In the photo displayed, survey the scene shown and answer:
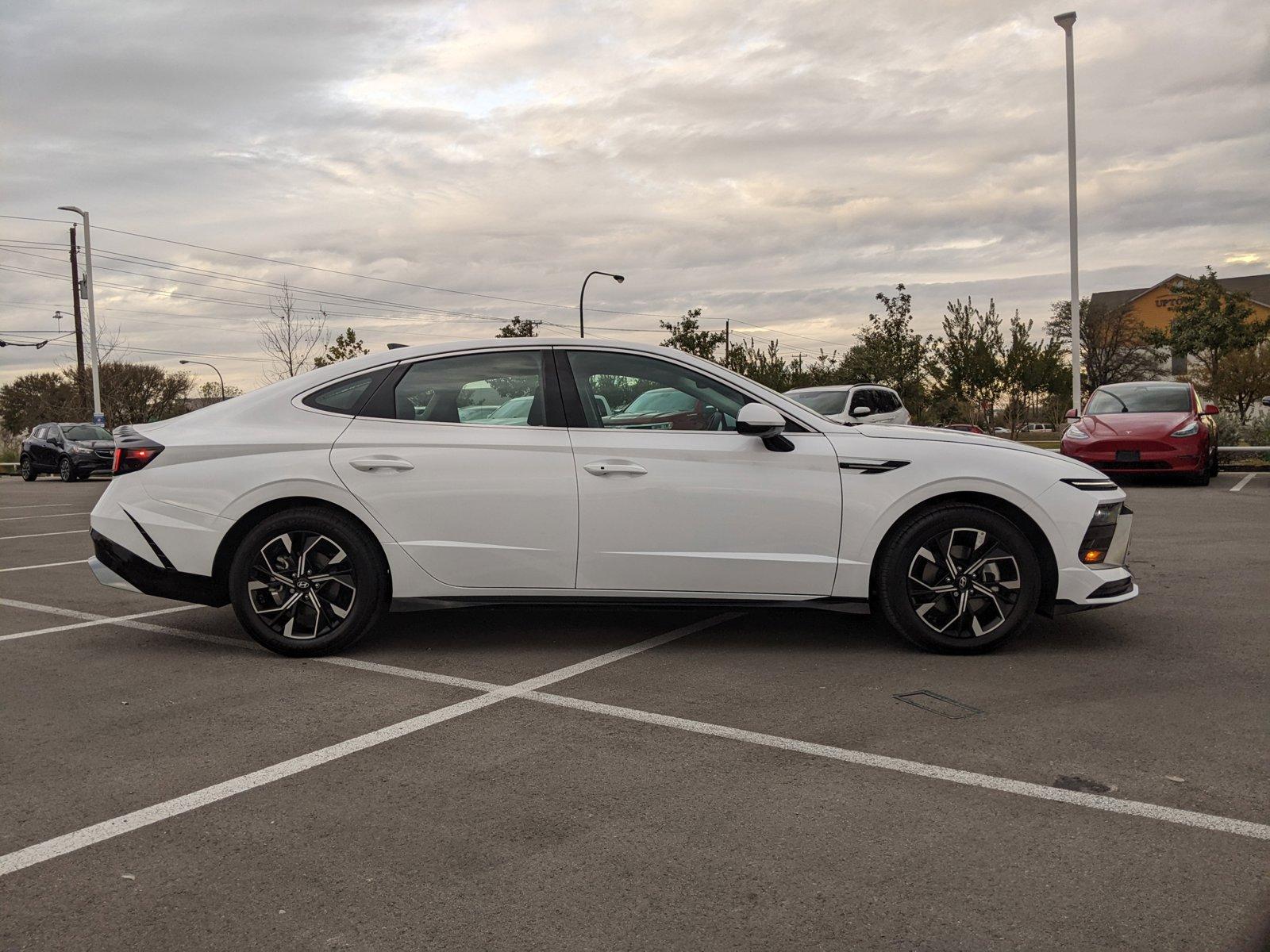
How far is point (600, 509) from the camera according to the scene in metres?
5.41

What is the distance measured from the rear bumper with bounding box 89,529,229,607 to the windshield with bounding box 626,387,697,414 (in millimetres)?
2309

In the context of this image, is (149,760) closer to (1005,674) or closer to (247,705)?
(247,705)

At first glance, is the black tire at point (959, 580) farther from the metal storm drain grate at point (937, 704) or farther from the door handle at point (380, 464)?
the door handle at point (380, 464)

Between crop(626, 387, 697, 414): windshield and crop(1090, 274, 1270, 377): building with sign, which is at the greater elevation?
crop(1090, 274, 1270, 377): building with sign

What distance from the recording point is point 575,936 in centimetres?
262

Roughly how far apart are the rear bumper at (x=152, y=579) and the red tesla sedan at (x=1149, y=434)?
1319cm

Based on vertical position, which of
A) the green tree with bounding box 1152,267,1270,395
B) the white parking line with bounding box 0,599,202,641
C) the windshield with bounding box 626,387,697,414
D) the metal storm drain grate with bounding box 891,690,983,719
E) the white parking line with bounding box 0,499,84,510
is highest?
the green tree with bounding box 1152,267,1270,395

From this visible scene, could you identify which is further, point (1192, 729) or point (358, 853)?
point (1192, 729)

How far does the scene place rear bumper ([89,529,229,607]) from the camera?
5.58 m

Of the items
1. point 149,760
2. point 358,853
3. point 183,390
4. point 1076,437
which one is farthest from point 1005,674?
point 183,390

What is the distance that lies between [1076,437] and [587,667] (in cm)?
1256

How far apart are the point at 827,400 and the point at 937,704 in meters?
15.6

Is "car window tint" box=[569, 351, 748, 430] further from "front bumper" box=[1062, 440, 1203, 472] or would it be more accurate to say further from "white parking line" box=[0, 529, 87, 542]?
"front bumper" box=[1062, 440, 1203, 472]

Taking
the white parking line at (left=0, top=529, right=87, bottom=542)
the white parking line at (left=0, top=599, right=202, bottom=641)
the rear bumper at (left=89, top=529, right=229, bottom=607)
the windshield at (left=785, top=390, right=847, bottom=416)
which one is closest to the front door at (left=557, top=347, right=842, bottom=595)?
the rear bumper at (left=89, top=529, right=229, bottom=607)
